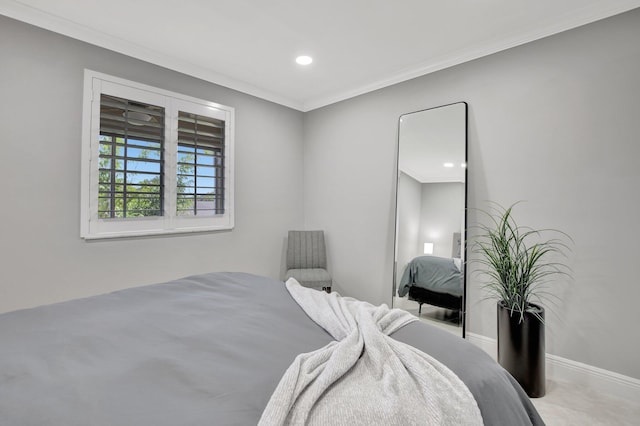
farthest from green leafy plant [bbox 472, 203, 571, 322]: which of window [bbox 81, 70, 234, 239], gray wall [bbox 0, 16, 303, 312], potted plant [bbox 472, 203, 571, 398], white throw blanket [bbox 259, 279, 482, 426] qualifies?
gray wall [bbox 0, 16, 303, 312]

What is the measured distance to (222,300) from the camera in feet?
5.60

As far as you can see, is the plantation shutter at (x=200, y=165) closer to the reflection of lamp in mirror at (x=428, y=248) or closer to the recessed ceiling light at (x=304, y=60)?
the recessed ceiling light at (x=304, y=60)

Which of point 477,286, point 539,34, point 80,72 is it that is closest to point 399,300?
point 477,286

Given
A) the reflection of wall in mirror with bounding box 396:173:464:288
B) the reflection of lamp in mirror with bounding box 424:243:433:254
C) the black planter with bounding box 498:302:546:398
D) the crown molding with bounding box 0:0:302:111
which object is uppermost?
the crown molding with bounding box 0:0:302:111

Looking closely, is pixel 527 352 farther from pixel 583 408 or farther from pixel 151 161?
pixel 151 161

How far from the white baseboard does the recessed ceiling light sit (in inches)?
121

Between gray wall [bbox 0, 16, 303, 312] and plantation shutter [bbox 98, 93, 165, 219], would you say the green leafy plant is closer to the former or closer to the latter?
gray wall [bbox 0, 16, 303, 312]

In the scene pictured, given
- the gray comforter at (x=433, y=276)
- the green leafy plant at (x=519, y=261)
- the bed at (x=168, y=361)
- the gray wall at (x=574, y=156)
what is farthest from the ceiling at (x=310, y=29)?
the bed at (x=168, y=361)

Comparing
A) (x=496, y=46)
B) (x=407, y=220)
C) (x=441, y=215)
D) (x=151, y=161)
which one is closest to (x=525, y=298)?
(x=441, y=215)

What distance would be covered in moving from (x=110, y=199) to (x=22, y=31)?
50.1 inches

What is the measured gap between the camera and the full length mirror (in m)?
2.82

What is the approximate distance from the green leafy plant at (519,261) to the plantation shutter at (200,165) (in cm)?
252

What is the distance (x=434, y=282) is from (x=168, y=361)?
2.48 metres

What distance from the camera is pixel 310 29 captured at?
243 cm
